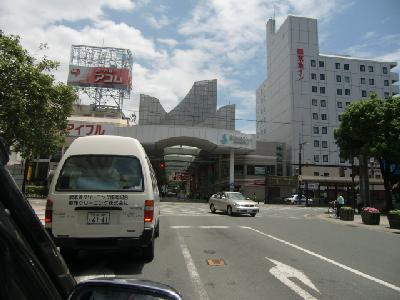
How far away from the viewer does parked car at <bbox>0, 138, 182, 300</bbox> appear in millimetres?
1777

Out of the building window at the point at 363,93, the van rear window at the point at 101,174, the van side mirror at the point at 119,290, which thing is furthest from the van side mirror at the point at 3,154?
the building window at the point at 363,93

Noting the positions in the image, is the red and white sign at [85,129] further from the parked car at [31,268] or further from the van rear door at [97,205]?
the parked car at [31,268]

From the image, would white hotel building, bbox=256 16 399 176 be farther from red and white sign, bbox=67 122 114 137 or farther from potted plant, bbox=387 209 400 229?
potted plant, bbox=387 209 400 229

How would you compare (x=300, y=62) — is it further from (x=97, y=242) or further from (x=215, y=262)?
(x=97, y=242)

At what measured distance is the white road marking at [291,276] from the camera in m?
6.61

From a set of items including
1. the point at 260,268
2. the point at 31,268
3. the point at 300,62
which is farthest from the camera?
the point at 300,62

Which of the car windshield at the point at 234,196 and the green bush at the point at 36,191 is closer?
the car windshield at the point at 234,196

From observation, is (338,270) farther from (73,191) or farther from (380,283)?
(73,191)

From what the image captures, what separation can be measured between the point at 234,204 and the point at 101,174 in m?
18.7

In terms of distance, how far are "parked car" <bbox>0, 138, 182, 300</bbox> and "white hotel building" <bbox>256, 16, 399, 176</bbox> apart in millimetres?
79048

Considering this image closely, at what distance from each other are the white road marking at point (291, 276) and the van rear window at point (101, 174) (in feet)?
9.70

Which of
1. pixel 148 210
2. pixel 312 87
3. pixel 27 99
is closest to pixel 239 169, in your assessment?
pixel 312 87

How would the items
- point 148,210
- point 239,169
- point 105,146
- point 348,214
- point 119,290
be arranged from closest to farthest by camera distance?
1. point 119,290
2. point 148,210
3. point 105,146
4. point 348,214
5. point 239,169

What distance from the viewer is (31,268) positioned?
1909mm
